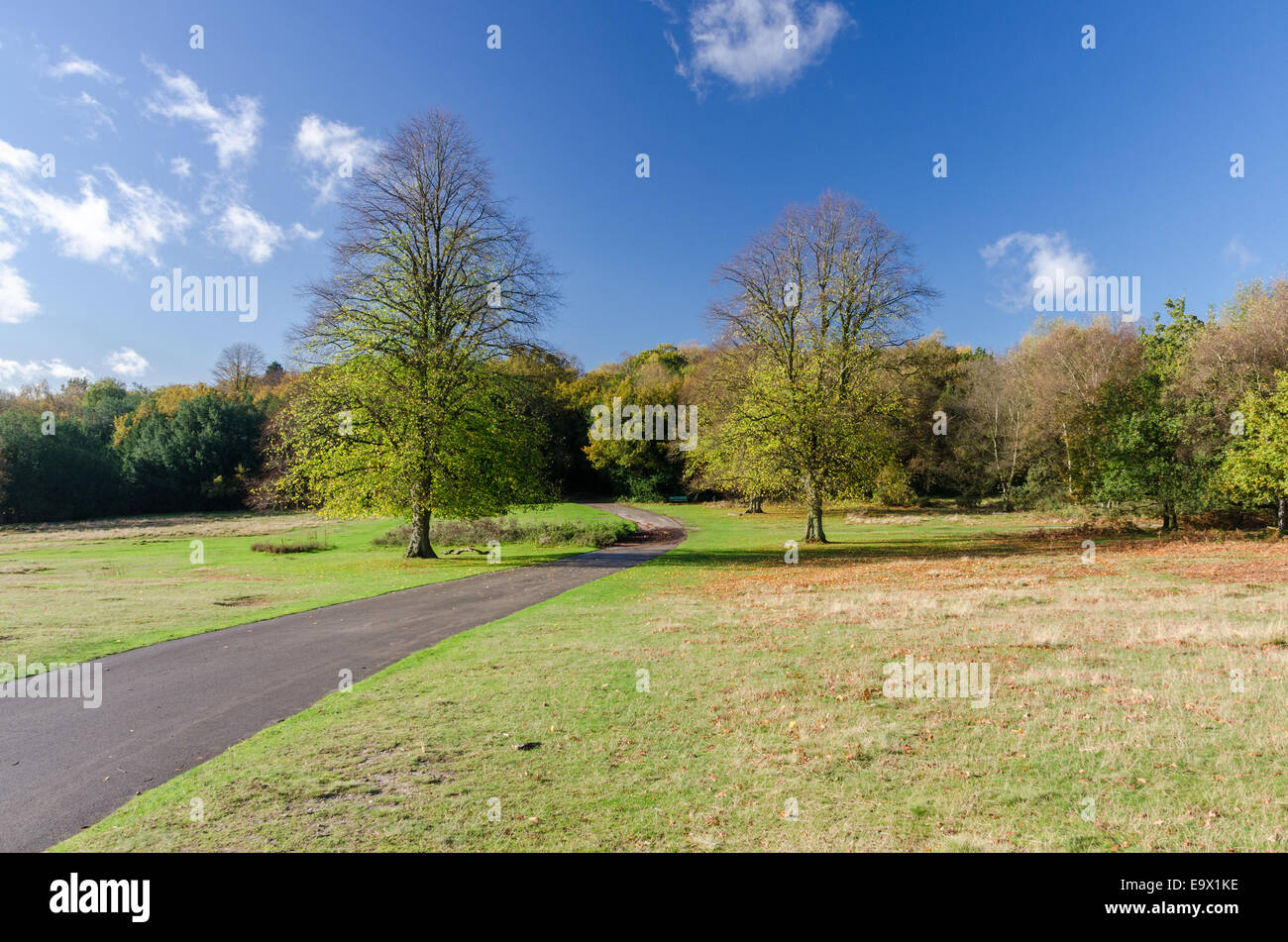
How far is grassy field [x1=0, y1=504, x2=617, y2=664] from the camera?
13.4m

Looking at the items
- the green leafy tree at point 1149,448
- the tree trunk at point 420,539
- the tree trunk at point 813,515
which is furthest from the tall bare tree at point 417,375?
the green leafy tree at point 1149,448

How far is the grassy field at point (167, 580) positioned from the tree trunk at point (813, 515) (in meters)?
13.0

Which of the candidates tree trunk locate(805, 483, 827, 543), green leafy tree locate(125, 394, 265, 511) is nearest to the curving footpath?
tree trunk locate(805, 483, 827, 543)

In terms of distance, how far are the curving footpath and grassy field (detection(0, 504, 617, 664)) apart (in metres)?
1.57

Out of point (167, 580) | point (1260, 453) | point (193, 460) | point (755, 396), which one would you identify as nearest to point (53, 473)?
point (193, 460)

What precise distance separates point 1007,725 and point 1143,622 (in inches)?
292

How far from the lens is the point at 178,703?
8.91m

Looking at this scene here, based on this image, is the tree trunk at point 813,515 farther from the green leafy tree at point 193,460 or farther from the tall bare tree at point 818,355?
the green leafy tree at point 193,460

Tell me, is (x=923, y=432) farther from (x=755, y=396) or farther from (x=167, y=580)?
(x=167, y=580)

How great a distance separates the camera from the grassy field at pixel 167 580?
13.4 metres

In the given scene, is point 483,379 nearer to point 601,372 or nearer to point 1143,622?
point 1143,622
